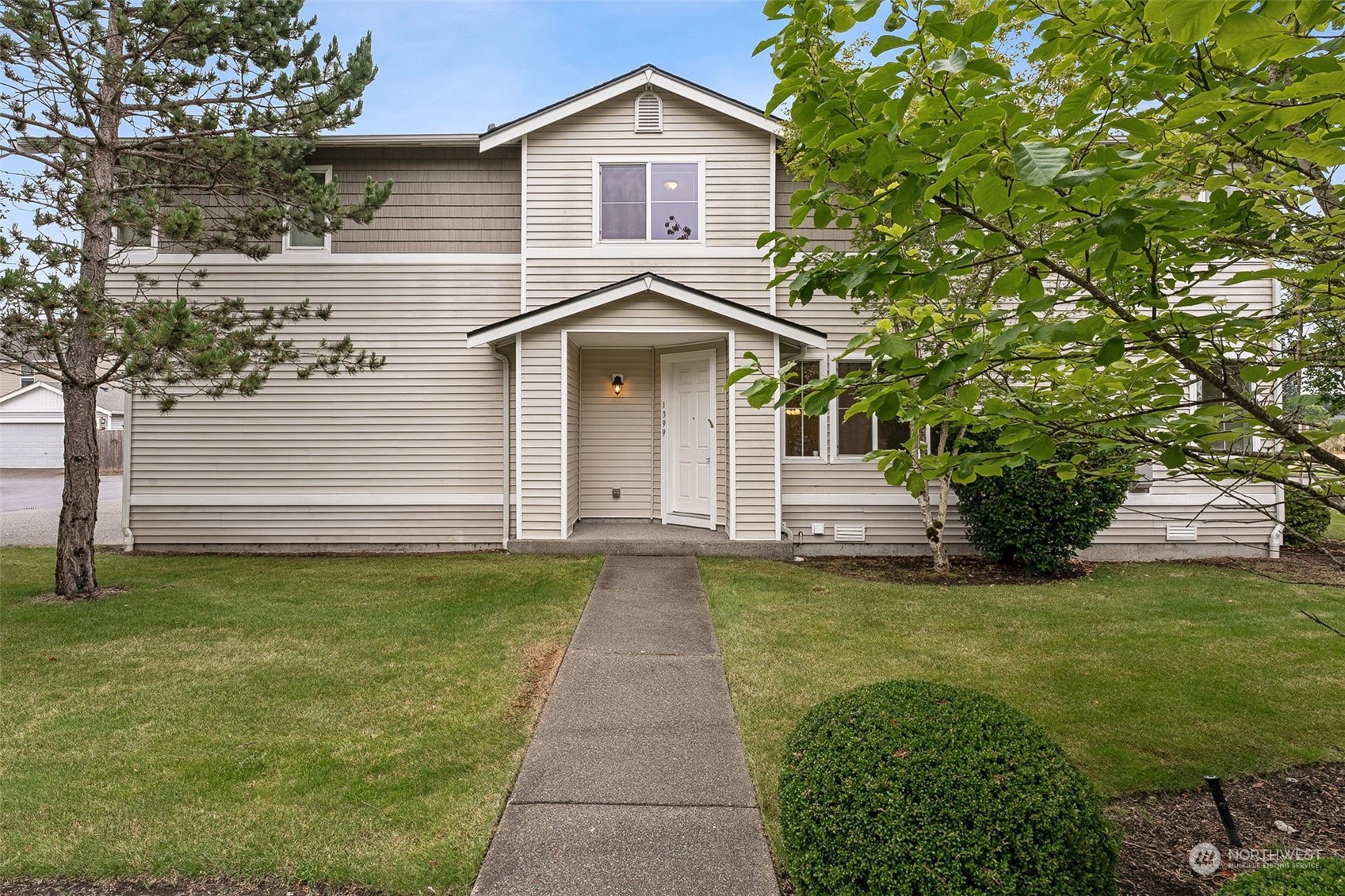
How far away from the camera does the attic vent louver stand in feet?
28.3

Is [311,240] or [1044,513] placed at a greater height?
[311,240]

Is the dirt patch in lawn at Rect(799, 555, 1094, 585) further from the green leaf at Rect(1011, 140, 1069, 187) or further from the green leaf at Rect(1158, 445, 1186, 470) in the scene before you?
the green leaf at Rect(1011, 140, 1069, 187)

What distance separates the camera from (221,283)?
28.2ft

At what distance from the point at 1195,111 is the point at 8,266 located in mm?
7134

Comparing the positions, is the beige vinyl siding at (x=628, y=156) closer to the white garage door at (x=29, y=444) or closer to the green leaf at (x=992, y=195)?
the green leaf at (x=992, y=195)

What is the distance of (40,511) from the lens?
44.1 feet

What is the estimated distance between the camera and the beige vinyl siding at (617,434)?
373 inches

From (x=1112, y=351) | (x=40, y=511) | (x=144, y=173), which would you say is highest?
(x=144, y=173)

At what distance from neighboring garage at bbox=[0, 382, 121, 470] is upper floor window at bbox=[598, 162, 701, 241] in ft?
104

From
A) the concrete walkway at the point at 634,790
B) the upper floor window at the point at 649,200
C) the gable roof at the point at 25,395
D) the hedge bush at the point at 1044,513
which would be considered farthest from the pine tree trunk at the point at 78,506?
the gable roof at the point at 25,395

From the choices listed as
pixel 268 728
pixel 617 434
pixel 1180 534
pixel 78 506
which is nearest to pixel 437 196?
pixel 617 434

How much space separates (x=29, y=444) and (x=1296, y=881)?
132 ft

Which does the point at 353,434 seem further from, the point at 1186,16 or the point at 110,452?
the point at 110,452

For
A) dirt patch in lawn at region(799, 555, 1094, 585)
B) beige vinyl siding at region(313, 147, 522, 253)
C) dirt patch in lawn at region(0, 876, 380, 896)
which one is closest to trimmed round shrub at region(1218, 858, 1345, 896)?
dirt patch in lawn at region(0, 876, 380, 896)
